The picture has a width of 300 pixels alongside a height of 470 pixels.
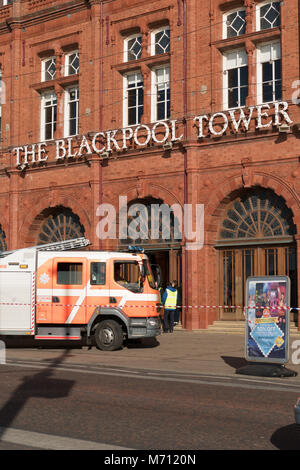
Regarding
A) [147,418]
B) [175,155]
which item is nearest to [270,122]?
[175,155]

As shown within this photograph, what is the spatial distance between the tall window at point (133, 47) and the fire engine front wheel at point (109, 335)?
1343 cm

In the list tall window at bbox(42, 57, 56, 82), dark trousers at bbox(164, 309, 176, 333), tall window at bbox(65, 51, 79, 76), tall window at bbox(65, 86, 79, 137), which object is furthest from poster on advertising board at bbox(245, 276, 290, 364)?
tall window at bbox(42, 57, 56, 82)

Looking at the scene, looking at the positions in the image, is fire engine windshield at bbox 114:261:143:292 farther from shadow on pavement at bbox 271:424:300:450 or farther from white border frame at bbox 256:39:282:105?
shadow on pavement at bbox 271:424:300:450

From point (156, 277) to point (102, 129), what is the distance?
10606mm

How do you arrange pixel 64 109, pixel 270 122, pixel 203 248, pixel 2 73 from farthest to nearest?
pixel 2 73 → pixel 64 109 → pixel 203 248 → pixel 270 122

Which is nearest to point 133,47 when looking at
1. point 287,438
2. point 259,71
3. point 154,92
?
point 154,92

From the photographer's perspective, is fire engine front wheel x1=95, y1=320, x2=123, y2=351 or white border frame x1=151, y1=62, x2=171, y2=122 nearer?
fire engine front wheel x1=95, y1=320, x2=123, y2=351

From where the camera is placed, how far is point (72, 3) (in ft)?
96.0

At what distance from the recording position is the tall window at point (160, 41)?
2703 centimetres

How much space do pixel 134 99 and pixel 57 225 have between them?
6.41 meters

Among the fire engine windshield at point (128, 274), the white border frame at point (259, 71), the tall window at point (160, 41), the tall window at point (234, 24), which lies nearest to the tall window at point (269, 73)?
the white border frame at point (259, 71)

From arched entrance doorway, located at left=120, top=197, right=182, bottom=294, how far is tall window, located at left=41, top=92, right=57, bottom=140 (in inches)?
231

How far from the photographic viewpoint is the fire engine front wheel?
18297 millimetres
